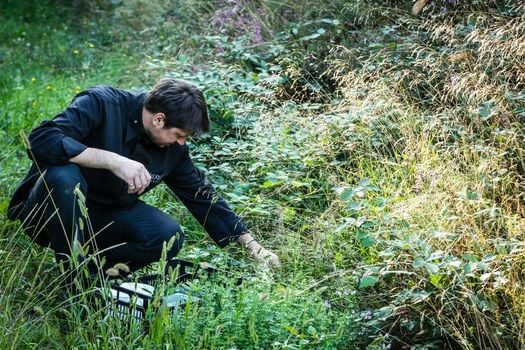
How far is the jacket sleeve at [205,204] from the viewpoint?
14.0ft

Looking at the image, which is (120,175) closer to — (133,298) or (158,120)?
(158,120)

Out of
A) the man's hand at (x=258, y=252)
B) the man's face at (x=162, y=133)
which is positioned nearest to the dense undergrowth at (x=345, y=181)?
the man's hand at (x=258, y=252)

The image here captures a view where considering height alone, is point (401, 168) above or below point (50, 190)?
below

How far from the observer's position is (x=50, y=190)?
383cm

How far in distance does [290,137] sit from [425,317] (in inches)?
73.1

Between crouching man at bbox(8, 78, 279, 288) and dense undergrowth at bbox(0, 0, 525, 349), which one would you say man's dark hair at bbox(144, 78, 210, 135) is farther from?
dense undergrowth at bbox(0, 0, 525, 349)

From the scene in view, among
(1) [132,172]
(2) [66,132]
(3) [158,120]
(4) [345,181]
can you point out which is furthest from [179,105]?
(4) [345,181]

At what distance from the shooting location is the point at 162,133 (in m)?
4.04

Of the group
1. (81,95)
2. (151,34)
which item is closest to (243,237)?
(81,95)

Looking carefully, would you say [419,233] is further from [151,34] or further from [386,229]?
[151,34]

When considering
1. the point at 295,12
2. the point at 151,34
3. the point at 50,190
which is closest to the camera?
the point at 50,190

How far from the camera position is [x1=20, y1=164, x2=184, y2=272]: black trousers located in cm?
380

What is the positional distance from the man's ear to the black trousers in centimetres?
42

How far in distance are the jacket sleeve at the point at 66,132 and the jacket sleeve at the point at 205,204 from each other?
0.54 m
